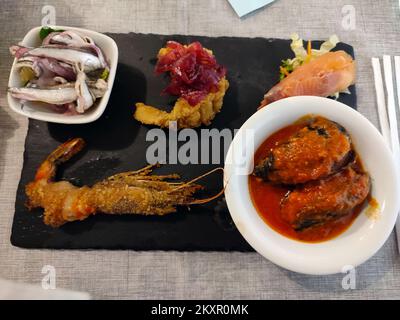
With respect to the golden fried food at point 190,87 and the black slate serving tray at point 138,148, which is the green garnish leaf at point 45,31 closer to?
the black slate serving tray at point 138,148

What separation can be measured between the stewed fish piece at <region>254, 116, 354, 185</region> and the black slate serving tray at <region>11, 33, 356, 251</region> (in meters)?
0.38

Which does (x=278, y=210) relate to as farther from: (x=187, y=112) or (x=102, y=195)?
(x=102, y=195)

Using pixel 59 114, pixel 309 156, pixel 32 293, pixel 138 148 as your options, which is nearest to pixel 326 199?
pixel 309 156

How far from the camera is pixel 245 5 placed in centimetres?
199

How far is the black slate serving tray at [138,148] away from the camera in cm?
165

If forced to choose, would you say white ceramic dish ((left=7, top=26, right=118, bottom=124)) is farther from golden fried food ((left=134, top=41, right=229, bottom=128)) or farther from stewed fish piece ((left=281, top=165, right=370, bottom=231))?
stewed fish piece ((left=281, top=165, right=370, bottom=231))

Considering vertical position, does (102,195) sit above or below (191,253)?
above

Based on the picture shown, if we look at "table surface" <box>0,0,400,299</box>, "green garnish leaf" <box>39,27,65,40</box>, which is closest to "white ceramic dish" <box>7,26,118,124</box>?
"green garnish leaf" <box>39,27,65,40</box>

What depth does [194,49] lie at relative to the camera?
1.61 metres

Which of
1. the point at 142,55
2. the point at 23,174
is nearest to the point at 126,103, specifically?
the point at 142,55

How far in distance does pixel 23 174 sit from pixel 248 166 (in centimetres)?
100

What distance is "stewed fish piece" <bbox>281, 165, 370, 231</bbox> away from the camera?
1.33m

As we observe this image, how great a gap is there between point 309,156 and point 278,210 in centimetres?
24

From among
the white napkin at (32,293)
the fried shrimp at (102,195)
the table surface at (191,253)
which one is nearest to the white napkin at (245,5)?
the table surface at (191,253)
